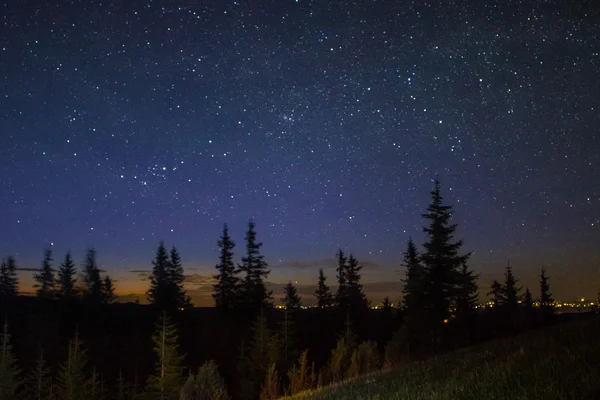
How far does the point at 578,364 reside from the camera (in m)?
6.02

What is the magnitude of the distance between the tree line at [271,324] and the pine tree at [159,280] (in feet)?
0.43

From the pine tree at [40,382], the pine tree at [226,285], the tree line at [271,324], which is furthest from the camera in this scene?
the pine tree at [226,285]

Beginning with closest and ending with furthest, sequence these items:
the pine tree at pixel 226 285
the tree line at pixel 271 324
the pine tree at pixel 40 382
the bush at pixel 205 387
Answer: the bush at pixel 205 387
the tree line at pixel 271 324
the pine tree at pixel 40 382
the pine tree at pixel 226 285

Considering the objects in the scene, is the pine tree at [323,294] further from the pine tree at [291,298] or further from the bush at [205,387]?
the bush at [205,387]

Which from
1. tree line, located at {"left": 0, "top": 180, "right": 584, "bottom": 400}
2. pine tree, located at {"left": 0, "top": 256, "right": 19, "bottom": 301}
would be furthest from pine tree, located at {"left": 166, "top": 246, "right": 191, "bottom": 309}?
pine tree, located at {"left": 0, "top": 256, "right": 19, "bottom": 301}

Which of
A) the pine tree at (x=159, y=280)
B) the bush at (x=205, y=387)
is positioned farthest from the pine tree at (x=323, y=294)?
the bush at (x=205, y=387)

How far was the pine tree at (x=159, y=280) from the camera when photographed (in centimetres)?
6106

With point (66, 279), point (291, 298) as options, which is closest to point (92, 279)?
point (66, 279)

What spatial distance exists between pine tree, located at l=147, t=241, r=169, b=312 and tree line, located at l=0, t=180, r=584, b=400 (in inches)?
5.2

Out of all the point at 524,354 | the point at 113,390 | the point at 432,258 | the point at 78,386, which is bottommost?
the point at 113,390

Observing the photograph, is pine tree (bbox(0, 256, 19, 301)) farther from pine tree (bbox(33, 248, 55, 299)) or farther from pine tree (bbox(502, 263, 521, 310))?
pine tree (bbox(502, 263, 521, 310))

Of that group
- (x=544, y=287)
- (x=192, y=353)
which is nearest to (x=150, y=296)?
(x=192, y=353)

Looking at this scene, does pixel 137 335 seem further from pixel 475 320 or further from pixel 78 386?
pixel 475 320

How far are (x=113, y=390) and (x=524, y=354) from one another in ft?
166
